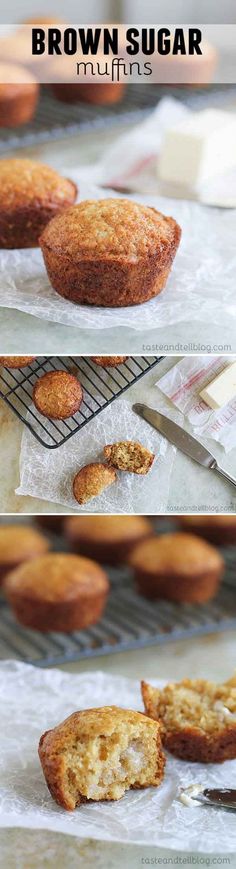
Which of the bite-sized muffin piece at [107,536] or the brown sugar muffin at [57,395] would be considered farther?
the bite-sized muffin piece at [107,536]

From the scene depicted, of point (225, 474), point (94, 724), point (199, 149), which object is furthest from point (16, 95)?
point (94, 724)

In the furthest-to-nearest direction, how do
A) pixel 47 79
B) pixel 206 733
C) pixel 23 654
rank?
1. pixel 23 654
2. pixel 206 733
3. pixel 47 79

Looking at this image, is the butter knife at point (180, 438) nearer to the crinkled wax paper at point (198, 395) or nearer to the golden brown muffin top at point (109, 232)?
the crinkled wax paper at point (198, 395)

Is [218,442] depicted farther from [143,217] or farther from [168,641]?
[168,641]

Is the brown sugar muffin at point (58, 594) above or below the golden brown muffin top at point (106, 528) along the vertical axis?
below

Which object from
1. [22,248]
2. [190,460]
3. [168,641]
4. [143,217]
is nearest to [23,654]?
[168,641]

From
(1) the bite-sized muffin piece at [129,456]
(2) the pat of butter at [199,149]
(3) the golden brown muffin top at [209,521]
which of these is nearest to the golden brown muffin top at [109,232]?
(2) the pat of butter at [199,149]

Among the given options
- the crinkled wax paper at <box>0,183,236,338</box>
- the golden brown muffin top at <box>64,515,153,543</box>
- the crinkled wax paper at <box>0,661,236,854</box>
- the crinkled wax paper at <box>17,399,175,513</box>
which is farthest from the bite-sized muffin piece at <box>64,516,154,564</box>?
the crinkled wax paper at <box>0,183,236,338</box>
